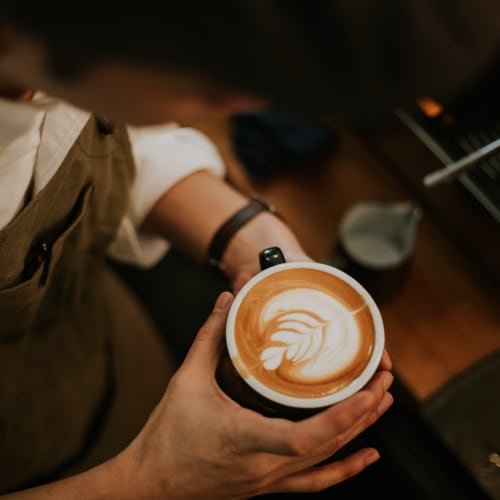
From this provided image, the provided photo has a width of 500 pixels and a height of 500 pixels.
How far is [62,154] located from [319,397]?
0.69 metres

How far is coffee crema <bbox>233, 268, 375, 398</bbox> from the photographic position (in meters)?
0.90

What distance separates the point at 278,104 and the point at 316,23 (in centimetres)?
10

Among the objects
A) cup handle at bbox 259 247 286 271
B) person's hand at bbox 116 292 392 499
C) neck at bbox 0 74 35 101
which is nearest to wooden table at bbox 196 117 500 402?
person's hand at bbox 116 292 392 499

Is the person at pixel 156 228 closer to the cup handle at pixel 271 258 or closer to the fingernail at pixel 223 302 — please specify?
the fingernail at pixel 223 302

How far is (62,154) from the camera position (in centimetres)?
104

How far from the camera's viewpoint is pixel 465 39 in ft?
1.87

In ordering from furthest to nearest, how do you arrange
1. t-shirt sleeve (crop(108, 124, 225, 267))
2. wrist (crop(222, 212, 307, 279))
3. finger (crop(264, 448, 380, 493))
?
t-shirt sleeve (crop(108, 124, 225, 267)), wrist (crop(222, 212, 307, 279)), finger (crop(264, 448, 380, 493))

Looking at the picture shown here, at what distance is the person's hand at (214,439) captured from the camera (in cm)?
84

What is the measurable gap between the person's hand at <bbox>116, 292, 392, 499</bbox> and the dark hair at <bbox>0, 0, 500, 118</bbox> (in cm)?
51

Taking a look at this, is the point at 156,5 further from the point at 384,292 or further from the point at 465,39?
the point at 384,292

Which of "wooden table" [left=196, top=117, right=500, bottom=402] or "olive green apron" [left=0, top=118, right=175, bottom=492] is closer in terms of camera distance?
"olive green apron" [left=0, top=118, right=175, bottom=492]

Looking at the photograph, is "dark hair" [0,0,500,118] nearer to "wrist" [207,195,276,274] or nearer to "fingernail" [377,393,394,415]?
"fingernail" [377,393,394,415]

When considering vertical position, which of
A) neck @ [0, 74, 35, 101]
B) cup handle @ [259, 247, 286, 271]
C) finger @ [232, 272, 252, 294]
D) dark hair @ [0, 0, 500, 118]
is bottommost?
finger @ [232, 272, 252, 294]

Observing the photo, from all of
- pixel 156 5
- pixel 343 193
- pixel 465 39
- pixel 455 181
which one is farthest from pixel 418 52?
pixel 343 193
